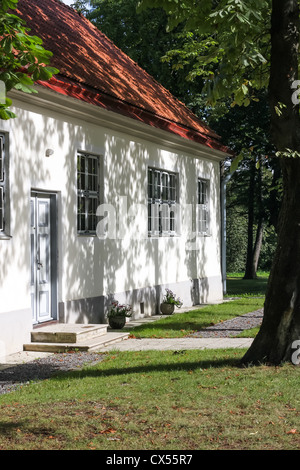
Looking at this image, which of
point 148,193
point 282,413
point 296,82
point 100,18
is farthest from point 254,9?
point 100,18

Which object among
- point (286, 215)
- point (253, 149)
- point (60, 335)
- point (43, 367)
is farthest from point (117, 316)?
point (253, 149)

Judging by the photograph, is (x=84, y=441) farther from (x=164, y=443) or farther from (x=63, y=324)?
(x=63, y=324)

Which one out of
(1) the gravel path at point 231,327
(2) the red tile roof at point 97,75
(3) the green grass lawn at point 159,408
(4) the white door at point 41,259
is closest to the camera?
(3) the green grass lawn at point 159,408

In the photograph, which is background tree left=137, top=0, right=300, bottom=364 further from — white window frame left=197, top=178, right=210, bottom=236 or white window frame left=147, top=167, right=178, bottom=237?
white window frame left=197, top=178, right=210, bottom=236

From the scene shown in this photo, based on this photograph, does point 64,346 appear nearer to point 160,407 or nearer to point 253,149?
point 160,407

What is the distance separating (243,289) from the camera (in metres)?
28.4

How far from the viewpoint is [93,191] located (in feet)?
47.5

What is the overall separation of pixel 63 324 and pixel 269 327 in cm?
490

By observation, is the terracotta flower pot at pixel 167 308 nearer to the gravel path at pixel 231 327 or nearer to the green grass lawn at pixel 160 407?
the gravel path at pixel 231 327

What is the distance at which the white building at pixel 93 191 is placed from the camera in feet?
38.5

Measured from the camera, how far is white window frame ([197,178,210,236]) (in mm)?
20570

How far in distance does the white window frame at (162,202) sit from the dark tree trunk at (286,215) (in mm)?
8199

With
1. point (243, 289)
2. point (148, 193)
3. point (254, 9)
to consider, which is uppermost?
point (254, 9)

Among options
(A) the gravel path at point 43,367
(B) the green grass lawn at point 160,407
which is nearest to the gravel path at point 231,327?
(A) the gravel path at point 43,367
